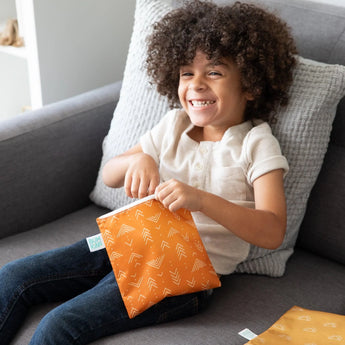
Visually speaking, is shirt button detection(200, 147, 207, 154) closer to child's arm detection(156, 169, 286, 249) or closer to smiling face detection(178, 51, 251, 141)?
smiling face detection(178, 51, 251, 141)

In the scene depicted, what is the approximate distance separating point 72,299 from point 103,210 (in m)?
0.45

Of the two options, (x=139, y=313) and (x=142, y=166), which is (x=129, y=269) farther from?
(x=142, y=166)

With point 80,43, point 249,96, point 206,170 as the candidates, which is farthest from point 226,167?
point 80,43

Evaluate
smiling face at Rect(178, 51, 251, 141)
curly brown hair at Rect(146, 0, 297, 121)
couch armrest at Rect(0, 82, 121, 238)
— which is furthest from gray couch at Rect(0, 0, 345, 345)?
smiling face at Rect(178, 51, 251, 141)

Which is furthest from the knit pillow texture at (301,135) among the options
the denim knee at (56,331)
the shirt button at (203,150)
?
the denim knee at (56,331)

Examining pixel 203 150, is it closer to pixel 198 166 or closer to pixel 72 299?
pixel 198 166

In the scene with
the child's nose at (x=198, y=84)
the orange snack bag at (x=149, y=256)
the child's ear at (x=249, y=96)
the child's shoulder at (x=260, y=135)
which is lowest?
the orange snack bag at (x=149, y=256)

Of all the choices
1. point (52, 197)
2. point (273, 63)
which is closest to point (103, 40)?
point (52, 197)

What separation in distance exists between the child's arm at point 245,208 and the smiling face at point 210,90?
0.57 feet

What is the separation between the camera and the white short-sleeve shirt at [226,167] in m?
1.26

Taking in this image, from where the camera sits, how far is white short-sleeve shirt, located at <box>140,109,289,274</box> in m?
1.26

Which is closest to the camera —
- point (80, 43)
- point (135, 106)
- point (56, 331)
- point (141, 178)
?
point (56, 331)

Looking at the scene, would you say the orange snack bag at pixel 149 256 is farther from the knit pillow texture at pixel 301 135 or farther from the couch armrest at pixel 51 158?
the couch armrest at pixel 51 158

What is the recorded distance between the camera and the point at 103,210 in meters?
1.62
